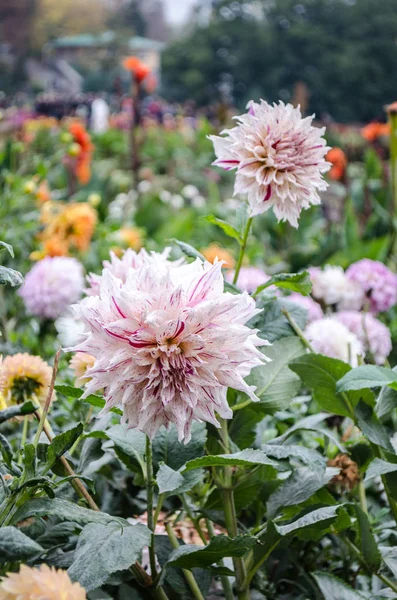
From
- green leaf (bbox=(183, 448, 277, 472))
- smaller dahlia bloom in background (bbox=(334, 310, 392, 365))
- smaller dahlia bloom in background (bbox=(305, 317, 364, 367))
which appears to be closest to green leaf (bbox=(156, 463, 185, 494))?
green leaf (bbox=(183, 448, 277, 472))

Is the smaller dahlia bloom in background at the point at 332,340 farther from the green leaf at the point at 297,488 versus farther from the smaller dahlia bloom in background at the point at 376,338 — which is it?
the green leaf at the point at 297,488

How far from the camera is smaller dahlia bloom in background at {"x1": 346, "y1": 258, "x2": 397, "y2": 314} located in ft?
4.86

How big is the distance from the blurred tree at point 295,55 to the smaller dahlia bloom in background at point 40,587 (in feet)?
64.9

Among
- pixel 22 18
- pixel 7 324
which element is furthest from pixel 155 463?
pixel 22 18

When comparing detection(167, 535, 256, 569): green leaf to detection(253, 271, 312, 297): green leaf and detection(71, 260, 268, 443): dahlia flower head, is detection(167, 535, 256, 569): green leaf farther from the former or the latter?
detection(253, 271, 312, 297): green leaf

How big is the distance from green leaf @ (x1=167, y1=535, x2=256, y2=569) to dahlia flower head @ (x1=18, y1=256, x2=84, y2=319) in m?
0.88

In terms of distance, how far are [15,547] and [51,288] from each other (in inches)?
40.0

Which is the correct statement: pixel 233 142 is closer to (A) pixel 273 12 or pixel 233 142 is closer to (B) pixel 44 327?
(B) pixel 44 327

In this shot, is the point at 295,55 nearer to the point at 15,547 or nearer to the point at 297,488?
the point at 297,488

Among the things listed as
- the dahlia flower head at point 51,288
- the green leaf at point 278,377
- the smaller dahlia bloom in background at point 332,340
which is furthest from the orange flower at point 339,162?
the green leaf at point 278,377

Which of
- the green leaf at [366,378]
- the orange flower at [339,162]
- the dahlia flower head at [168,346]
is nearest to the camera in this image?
the dahlia flower head at [168,346]

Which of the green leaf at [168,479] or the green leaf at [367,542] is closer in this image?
the green leaf at [168,479]

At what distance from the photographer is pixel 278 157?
653mm

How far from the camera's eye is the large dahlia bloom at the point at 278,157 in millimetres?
657
